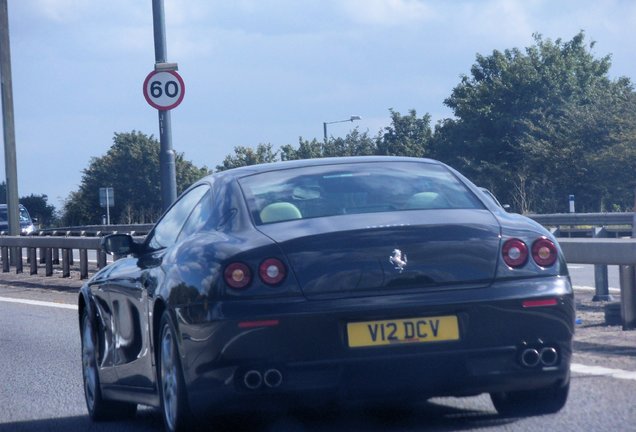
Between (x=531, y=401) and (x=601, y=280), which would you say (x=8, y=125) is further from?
(x=531, y=401)

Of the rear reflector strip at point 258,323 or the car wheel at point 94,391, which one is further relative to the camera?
the car wheel at point 94,391

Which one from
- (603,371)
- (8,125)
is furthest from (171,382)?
(8,125)

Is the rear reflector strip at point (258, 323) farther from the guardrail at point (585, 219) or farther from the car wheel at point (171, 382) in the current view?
the guardrail at point (585, 219)

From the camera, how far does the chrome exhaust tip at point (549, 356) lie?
5793 mm

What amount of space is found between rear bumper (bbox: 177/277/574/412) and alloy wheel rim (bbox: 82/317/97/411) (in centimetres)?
192

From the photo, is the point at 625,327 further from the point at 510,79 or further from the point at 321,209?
the point at 510,79

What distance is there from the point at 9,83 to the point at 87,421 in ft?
78.9

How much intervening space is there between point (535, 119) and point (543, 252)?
199 feet

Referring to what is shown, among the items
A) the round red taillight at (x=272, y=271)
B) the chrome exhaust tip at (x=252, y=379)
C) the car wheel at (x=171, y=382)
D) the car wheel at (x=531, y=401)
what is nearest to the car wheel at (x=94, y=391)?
the car wheel at (x=171, y=382)

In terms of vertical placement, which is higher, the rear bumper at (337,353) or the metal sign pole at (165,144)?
the metal sign pole at (165,144)

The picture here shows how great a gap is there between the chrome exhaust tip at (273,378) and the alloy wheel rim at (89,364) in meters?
2.13

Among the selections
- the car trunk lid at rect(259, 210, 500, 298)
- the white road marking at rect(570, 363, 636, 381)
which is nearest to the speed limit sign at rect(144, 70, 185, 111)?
the white road marking at rect(570, 363, 636, 381)

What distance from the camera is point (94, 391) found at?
7402 mm

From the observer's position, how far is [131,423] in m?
7.21
